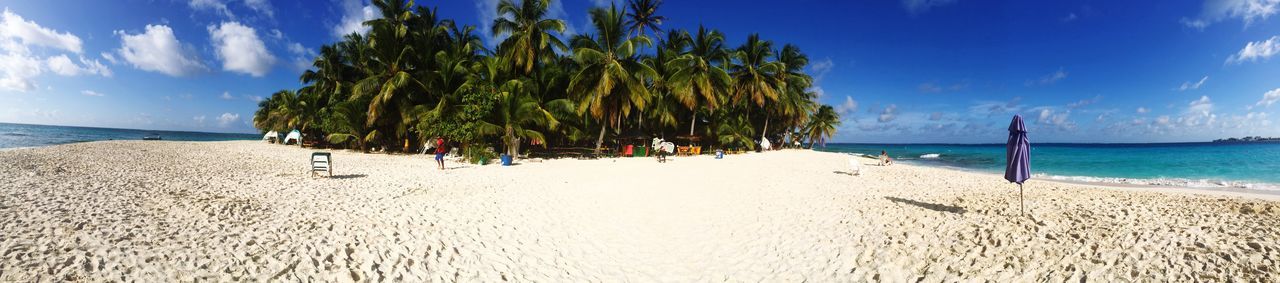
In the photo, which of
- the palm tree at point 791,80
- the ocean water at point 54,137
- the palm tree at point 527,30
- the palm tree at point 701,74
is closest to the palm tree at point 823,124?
the palm tree at point 791,80

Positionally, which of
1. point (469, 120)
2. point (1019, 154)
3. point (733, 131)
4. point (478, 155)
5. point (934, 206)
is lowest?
point (934, 206)

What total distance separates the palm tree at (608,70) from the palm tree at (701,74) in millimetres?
2259

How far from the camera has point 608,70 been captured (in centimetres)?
1966

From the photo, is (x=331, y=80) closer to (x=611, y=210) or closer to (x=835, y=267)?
(x=611, y=210)

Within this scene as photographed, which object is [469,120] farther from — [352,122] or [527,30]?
[352,122]

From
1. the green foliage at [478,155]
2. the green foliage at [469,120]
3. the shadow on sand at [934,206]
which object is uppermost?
the green foliage at [469,120]

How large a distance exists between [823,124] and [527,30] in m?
39.3

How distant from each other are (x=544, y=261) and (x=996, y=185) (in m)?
12.3

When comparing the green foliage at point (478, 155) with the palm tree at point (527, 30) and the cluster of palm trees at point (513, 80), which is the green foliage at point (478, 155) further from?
the palm tree at point (527, 30)

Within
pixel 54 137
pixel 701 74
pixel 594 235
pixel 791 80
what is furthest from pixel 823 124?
pixel 54 137

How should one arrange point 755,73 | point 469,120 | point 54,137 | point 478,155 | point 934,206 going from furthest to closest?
point 54,137 < point 755,73 < point 469,120 < point 478,155 < point 934,206

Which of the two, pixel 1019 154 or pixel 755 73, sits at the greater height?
Result: pixel 755 73

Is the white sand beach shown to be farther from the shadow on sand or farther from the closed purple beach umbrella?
the closed purple beach umbrella

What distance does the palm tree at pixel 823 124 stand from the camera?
48.7m
